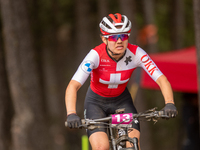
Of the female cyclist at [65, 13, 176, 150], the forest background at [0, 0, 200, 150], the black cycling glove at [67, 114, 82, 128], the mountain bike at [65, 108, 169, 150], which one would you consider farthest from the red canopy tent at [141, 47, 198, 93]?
the black cycling glove at [67, 114, 82, 128]

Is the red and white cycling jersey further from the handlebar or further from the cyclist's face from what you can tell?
the handlebar

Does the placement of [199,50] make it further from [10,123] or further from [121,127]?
[10,123]

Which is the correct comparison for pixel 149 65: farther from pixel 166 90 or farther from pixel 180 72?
pixel 180 72

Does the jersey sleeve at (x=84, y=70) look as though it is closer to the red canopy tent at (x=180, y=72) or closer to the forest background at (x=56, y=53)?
the red canopy tent at (x=180, y=72)

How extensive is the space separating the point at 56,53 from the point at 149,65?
55.9 feet

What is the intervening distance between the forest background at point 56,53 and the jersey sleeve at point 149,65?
5.61m

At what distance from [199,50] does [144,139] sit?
679 cm

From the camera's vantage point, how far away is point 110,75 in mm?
4887

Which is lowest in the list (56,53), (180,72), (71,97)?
(71,97)

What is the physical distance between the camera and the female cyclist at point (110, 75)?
4.52m

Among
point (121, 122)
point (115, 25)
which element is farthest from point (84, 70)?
point (121, 122)

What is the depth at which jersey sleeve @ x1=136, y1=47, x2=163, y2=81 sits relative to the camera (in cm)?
475

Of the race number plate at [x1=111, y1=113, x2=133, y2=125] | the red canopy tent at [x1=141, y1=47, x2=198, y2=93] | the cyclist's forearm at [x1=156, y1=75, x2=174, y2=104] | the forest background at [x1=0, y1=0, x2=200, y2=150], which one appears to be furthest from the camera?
the forest background at [x1=0, y1=0, x2=200, y2=150]

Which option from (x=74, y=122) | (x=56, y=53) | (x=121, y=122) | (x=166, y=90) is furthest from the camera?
(x=56, y=53)
